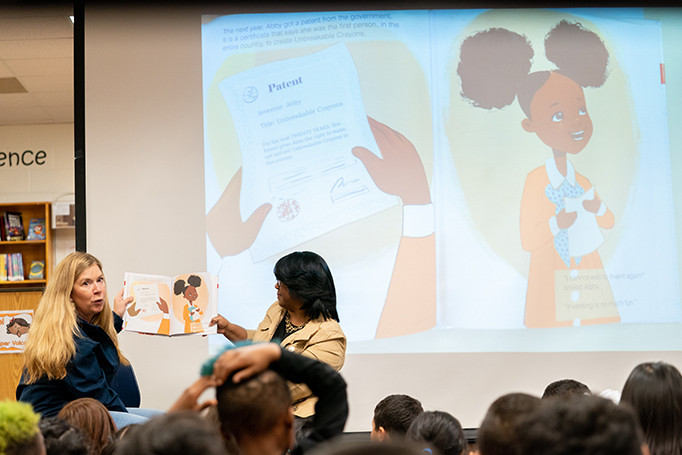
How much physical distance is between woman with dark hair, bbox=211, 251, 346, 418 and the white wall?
15.1ft

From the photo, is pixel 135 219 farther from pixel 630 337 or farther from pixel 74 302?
pixel 630 337

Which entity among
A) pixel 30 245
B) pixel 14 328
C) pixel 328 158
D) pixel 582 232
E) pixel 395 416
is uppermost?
pixel 328 158

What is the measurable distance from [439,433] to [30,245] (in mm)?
5904

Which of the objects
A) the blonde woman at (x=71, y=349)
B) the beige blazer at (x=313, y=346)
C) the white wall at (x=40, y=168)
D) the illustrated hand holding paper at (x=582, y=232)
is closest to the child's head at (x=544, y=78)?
the illustrated hand holding paper at (x=582, y=232)

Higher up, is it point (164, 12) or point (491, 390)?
point (164, 12)

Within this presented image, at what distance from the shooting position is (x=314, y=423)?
140 centimetres

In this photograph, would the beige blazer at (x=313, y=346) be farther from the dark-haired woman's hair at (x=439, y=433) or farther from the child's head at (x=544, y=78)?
the child's head at (x=544, y=78)

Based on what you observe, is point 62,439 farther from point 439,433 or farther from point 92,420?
point 439,433

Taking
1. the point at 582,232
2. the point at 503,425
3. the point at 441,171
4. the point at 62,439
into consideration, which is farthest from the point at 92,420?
the point at 582,232

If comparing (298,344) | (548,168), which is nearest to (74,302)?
(298,344)

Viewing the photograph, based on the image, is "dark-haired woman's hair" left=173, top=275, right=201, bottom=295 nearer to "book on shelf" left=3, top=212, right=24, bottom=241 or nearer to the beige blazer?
the beige blazer

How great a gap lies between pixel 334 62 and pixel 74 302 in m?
1.84

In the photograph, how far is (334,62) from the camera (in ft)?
12.3

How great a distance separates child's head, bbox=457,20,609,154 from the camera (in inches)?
147
